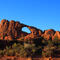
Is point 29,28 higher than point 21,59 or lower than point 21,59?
higher

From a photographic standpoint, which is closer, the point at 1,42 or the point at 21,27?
the point at 1,42

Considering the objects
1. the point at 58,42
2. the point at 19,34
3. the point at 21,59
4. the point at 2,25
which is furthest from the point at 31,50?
the point at 2,25

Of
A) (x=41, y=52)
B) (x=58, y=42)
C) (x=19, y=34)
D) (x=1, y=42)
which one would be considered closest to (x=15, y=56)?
(x=41, y=52)

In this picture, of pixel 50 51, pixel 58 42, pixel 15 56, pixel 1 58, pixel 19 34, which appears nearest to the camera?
pixel 1 58

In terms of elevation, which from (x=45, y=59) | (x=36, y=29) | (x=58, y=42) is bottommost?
(x=45, y=59)

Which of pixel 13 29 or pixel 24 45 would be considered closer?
pixel 24 45

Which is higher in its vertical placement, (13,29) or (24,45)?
(13,29)

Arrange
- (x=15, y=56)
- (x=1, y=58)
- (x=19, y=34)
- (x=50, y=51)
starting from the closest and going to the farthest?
(x=1, y=58) → (x=15, y=56) → (x=50, y=51) → (x=19, y=34)

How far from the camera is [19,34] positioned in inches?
1580

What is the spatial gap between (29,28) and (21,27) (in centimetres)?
251

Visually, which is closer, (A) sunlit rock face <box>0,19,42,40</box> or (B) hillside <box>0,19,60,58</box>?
(B) hillside <box>0,19,60,58</box>

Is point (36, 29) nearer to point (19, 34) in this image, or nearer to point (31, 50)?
point (19, 34)

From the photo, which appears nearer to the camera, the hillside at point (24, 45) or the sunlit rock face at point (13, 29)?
the hillside at point (24, 45)

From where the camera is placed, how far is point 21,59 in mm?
19547
